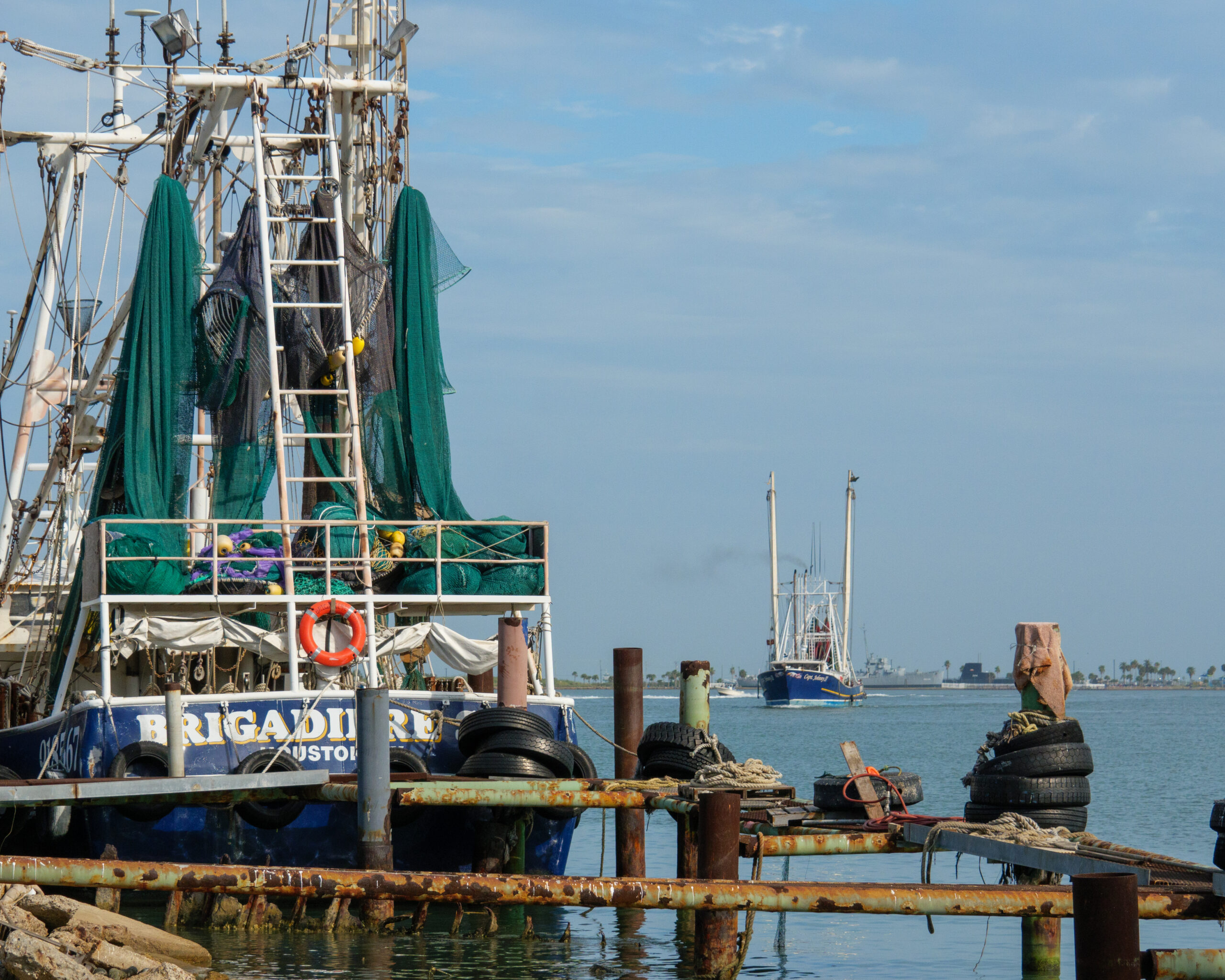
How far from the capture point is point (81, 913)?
1337 cm

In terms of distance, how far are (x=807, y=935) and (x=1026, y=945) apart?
5.63m

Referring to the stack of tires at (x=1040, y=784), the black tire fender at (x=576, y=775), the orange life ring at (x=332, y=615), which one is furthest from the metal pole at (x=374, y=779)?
the stack of tires at (x=1040, y=784)

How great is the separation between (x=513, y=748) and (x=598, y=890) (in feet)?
14.7

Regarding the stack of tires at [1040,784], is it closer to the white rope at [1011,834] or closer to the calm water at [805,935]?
the white rope at [1011,834]

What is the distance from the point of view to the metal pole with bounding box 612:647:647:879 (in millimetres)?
19281

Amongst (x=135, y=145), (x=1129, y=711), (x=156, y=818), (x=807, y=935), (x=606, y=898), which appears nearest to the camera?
(x=606, y=898)

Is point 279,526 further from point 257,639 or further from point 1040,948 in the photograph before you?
point 1040,948

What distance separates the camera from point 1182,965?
9500mm

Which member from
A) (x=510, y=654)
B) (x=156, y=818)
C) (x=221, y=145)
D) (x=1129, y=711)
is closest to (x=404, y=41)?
(x=221, y=145)

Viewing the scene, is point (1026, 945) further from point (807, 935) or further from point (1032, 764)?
point (807, 935)

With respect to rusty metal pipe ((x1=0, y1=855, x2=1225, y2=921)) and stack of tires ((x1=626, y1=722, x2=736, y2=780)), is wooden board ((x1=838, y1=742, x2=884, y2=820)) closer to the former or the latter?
rusty metal pipe ((x1=0, y1=855, x2=1225, y2=921))

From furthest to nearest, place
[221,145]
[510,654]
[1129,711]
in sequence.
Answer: [1129,711] < [221,145] < [510,654]

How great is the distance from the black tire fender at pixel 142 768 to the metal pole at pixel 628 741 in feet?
16.5

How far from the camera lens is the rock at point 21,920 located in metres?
12.5
